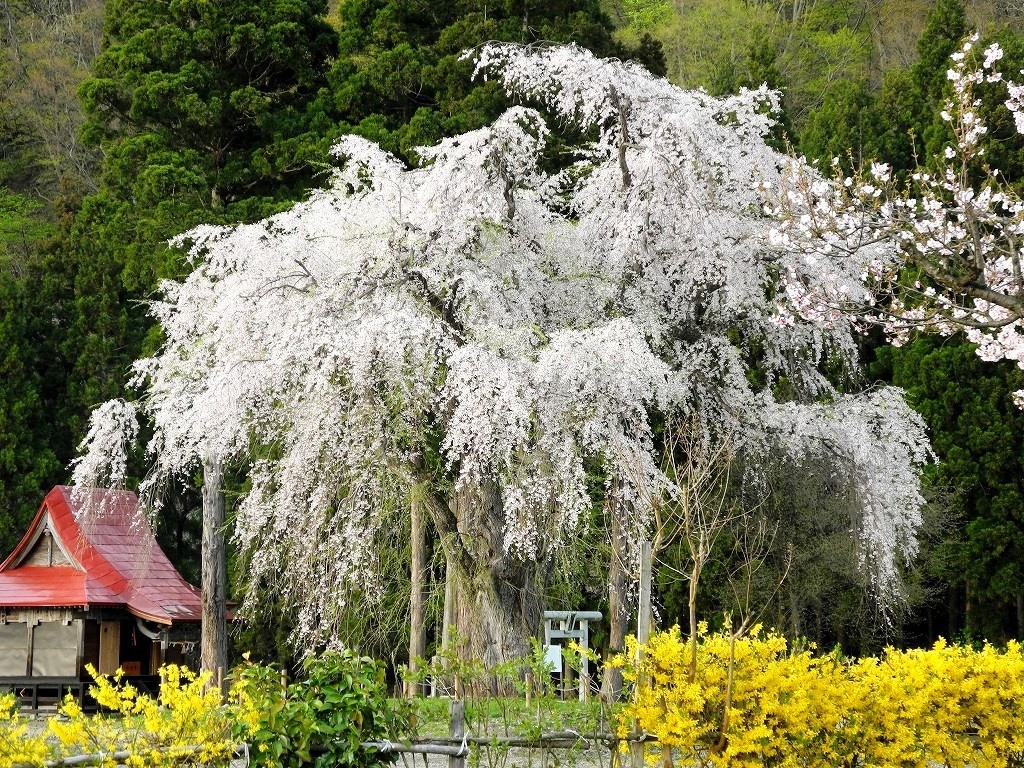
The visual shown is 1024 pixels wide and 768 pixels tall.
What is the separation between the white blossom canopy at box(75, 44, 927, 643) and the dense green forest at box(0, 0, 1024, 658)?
2.31 meters

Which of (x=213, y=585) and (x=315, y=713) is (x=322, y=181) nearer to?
(x=213, y=585)

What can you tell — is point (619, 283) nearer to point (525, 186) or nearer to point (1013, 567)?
point (525, 186)

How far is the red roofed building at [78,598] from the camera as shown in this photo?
13.9m

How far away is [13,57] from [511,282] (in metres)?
16.6

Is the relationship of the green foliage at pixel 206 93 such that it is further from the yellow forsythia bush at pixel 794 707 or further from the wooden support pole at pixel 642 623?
the yellow forsythia bush at pixel 794 707

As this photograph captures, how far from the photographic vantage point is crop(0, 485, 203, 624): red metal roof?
1382cm

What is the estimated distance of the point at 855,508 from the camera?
10656mm

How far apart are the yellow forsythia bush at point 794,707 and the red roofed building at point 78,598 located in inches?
373

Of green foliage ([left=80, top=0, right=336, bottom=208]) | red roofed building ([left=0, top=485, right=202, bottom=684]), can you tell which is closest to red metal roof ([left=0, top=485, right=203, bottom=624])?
red roofed building ([left=0, top=485, right=202, bottom=684])

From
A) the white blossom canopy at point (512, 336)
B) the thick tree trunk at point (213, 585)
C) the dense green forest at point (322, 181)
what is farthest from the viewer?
the dense green forest at point (322, 181)

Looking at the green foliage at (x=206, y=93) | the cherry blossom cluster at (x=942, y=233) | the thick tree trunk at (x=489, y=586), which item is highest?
the green foliage at (x=206, y=93)

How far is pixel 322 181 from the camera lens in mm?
17250

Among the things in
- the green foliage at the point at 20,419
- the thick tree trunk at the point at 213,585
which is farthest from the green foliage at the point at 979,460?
the green foliage at the point at 20,419

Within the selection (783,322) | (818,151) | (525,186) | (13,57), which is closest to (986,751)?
(783,322)
